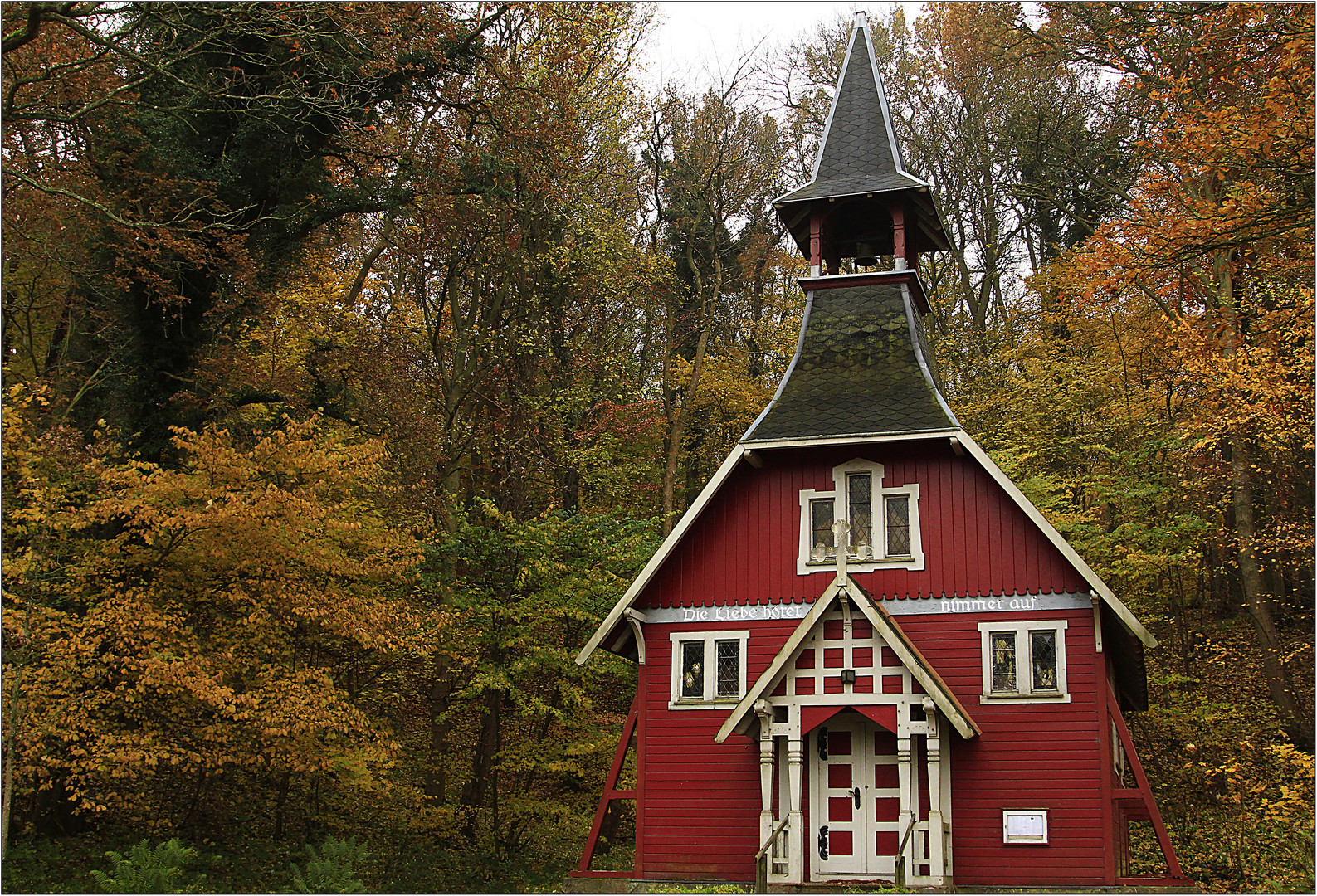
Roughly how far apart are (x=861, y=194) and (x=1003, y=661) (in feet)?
27.6

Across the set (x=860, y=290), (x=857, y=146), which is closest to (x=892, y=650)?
(x=860, y=290)

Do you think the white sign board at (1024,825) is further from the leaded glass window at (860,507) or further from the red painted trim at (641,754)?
the red painted trim at (641,754)

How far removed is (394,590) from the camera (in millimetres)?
23797

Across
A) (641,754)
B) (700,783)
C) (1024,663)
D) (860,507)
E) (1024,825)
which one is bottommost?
(1024,825)

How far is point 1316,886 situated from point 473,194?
1974cm

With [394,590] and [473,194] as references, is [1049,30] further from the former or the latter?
[394,590]

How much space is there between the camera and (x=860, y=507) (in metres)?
18.2

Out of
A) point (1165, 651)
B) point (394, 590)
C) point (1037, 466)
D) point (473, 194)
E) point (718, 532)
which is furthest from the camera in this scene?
point (1037, 466)

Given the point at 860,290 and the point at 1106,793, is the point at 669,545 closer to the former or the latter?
the point at 860,290

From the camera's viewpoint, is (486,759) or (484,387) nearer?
(486,759)

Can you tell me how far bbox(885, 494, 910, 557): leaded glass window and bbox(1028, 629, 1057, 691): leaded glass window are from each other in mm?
2191

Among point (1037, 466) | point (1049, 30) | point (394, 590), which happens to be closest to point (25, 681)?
point (394, 590)

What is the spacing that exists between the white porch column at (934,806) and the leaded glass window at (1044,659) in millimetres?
2034

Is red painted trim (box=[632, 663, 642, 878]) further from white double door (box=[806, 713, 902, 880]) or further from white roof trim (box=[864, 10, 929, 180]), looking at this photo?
white roof trim (box=[864, 10, 929, 180])
